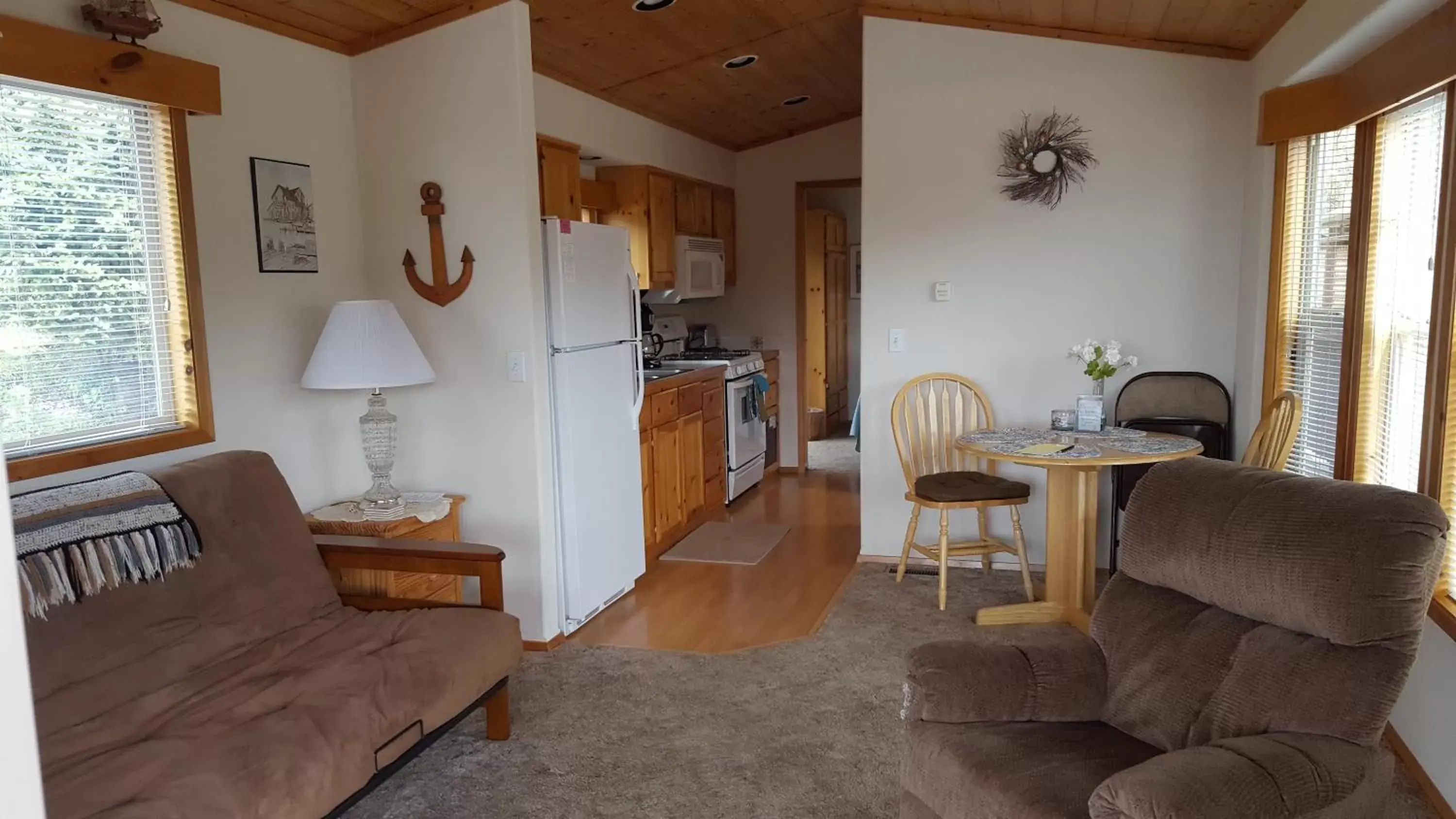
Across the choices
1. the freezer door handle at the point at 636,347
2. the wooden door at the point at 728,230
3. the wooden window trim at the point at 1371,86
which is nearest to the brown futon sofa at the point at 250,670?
the freezer door handle at the point at 636,347

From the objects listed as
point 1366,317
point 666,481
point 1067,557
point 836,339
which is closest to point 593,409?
point 666,481

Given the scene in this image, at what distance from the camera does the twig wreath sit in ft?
13.9

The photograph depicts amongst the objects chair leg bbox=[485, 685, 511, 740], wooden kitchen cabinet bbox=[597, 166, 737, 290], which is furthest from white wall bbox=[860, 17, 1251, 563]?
chair leg bbox=[485, 685, 511, 740]

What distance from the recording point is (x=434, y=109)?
139 inches

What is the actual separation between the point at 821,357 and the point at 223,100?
227 inches

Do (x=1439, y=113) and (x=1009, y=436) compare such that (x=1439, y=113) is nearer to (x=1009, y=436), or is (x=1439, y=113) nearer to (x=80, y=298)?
(x=1009, y=436)

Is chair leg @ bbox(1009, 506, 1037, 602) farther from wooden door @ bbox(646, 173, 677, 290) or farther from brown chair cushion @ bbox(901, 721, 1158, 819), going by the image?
wooden door @ bbox(646, 173, 677, 290)

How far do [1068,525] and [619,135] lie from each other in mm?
2999

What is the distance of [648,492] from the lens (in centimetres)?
474

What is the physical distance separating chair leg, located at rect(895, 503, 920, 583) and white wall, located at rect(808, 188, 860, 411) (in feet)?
15.6

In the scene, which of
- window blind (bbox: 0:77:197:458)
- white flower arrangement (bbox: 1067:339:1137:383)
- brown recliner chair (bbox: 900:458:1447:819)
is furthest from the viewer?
white flower arrangement (bbox: 1067:339:1137:383)

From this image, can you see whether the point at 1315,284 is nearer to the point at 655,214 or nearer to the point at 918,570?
the point at 918,570

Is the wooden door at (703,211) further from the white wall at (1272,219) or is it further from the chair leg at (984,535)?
the white wall at (1272,219)

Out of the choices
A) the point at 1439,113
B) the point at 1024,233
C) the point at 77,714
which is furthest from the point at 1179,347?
the point at 77,714
